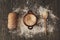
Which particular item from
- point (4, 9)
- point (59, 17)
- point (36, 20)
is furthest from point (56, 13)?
point (4, 9)

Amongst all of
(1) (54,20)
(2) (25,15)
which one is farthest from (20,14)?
(1) (54,20)

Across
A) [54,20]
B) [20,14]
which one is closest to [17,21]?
[20,14]

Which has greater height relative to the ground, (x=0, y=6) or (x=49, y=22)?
(x=0, y=6)

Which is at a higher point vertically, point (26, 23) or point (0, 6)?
point (0, 6)

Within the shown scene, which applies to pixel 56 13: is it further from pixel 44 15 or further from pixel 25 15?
pixel 25 15

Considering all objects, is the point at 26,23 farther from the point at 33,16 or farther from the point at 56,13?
the point at 56,13

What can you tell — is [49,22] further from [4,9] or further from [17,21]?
[4,9]
